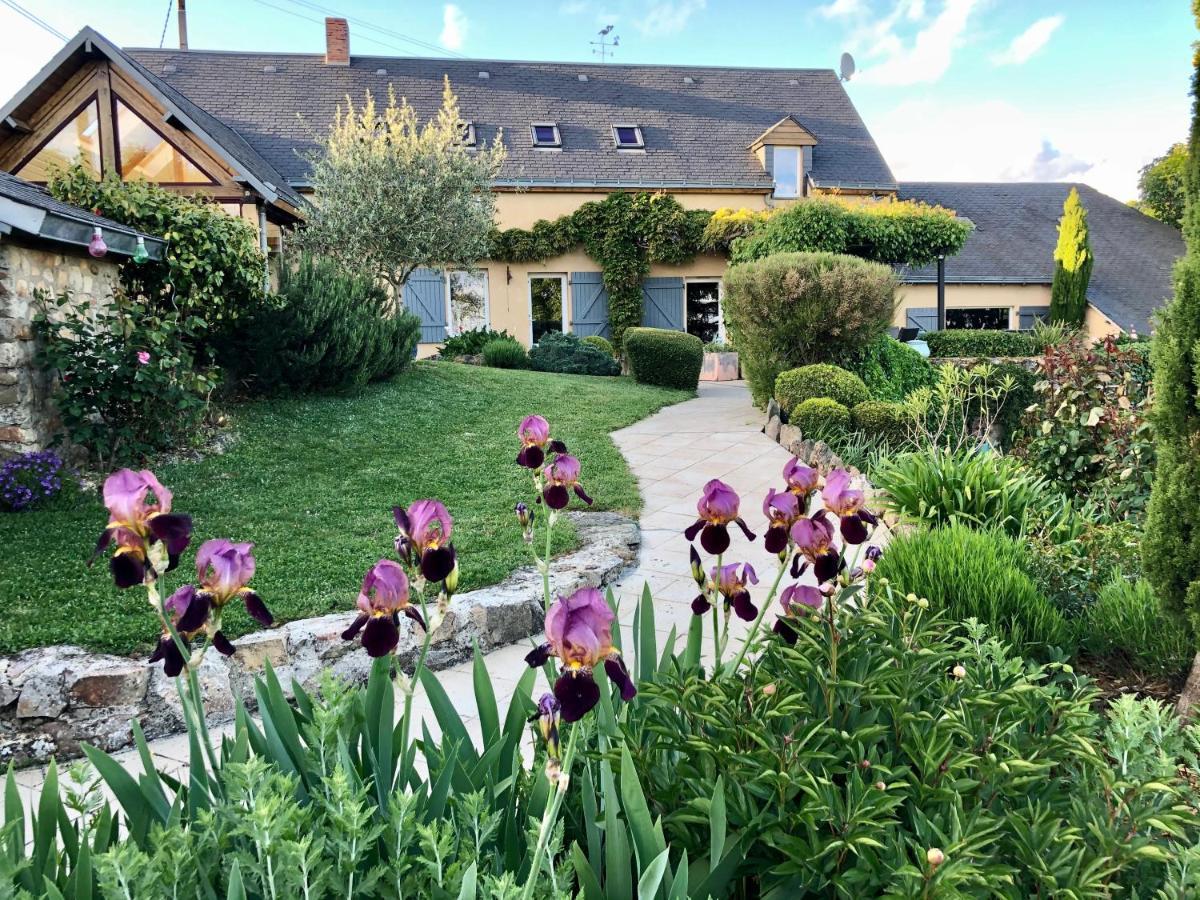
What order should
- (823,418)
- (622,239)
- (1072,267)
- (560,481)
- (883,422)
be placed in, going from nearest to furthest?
(560,481) → (883,422) → (823,418) → (622,239) → (1072,267)

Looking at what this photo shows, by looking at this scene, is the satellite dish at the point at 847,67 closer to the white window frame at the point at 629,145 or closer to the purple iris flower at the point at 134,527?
the white window frame at the point at 629,145

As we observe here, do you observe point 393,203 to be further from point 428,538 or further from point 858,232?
point 428,538

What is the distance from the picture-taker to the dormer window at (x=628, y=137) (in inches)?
684

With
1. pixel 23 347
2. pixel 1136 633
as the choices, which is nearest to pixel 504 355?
pixel 23 347

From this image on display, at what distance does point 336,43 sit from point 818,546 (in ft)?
65.9

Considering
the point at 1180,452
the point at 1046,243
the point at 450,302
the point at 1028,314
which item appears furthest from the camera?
the point at 1046,243

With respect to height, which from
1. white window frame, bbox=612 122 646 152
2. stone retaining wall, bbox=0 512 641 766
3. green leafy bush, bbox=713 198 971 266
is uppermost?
white window frame, bbox=612 122 646 152

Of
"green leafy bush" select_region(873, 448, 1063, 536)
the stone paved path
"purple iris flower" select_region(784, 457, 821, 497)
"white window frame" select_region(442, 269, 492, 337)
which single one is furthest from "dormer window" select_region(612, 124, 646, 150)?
"purple iris flower" select_region(784, 457, 821, 497)

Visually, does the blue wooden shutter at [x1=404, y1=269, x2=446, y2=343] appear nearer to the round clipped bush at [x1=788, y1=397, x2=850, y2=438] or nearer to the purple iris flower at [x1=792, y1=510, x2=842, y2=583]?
the round clipped bush at [x1=788, y1=397, x2=850, y2=438]

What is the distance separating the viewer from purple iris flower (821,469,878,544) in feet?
4.70

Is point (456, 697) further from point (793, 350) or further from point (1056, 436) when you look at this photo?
point (793, 350)

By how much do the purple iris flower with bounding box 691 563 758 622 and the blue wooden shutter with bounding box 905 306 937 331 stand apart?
18.3 m

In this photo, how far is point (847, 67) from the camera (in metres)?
20.3

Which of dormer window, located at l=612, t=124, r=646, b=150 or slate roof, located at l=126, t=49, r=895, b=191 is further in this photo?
dormer window, located at l=612, t=124, r=646, b=150
